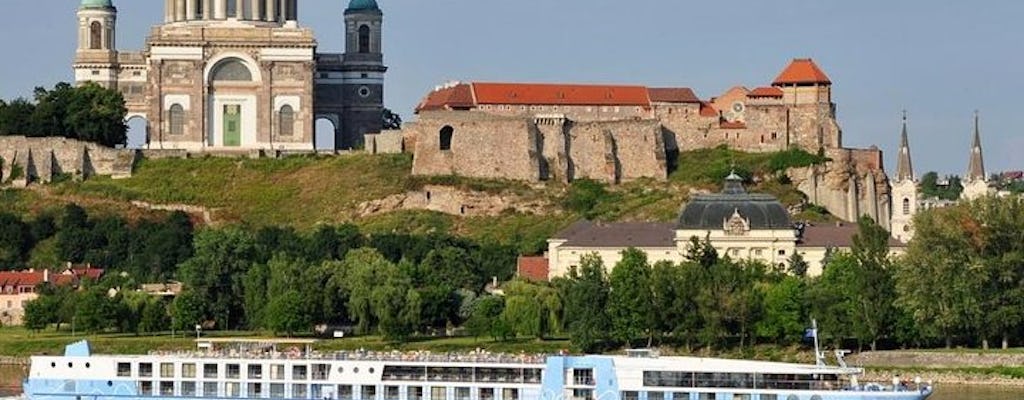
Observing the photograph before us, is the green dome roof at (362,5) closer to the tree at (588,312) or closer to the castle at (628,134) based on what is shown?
the castle at (628,134)

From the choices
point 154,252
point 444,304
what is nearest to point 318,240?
point 154,252

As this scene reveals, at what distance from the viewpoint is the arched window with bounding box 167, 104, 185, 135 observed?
438ft

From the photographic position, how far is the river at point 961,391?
272ft

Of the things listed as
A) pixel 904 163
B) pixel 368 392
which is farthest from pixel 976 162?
pixel 368 392

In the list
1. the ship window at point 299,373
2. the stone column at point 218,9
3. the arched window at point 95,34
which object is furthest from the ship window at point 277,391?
the arched window at point 95,34

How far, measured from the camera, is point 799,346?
96688 mm

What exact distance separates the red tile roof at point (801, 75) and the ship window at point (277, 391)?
208 feet

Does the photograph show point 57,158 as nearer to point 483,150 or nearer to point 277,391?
point 483,150

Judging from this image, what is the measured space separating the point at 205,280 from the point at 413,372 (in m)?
35.4

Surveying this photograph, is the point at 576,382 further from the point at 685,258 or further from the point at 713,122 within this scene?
the point at 713,122

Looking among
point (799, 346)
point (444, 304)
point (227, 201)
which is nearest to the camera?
point (799, 346)

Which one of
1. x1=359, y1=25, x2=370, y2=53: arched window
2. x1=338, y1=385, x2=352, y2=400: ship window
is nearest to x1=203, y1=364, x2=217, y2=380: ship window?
x1=338, y1=385, x2=352, y2=400: ship window

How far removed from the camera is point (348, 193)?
425ft

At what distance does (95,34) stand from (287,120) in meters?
11.2
